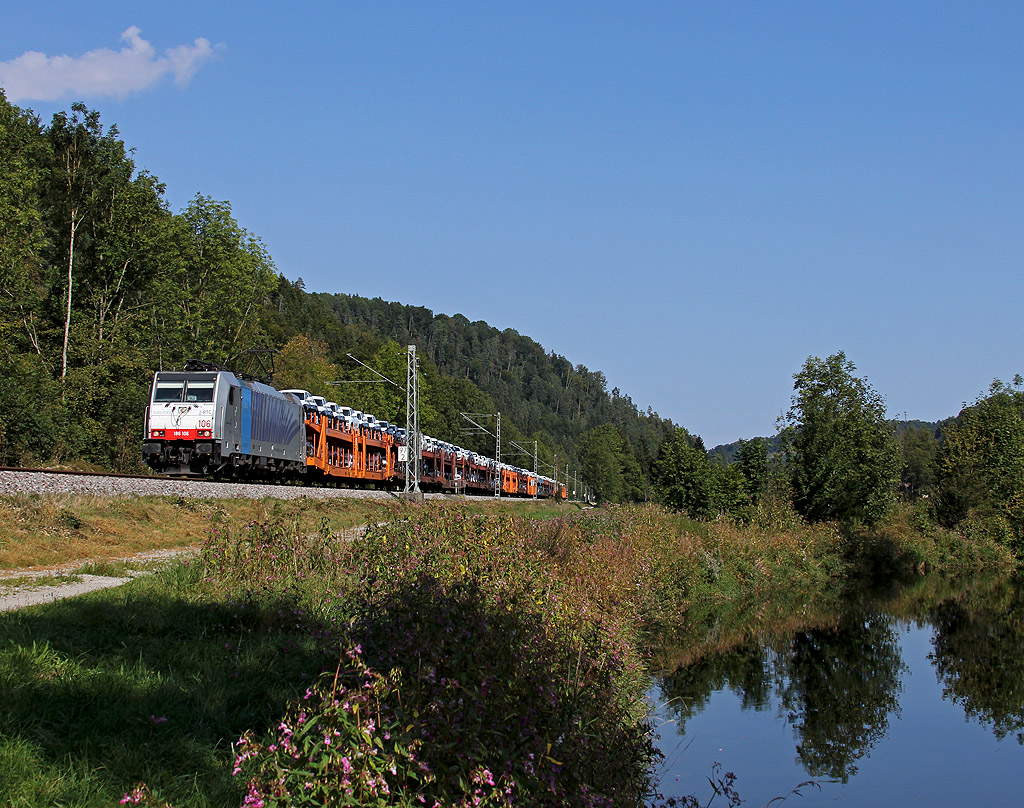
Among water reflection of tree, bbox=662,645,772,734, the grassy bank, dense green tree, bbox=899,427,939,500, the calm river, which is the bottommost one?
the calm river

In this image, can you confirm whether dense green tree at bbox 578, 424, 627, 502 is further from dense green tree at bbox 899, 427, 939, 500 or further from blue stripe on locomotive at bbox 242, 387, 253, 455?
blue stripe on locomotive at bbox 242, 387, 253, 455

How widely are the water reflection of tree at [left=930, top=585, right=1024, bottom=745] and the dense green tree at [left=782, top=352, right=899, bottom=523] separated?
11.6 meters

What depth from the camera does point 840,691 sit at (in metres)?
18.5

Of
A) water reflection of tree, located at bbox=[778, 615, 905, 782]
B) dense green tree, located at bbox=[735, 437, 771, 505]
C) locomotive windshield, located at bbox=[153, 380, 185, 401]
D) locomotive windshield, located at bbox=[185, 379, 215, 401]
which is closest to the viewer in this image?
water reflection of tree, located at bbox=[778, 615, 905, 782]

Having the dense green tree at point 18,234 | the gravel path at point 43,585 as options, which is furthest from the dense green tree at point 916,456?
the gravel path at point 43,585

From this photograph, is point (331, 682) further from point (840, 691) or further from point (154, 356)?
point (154, 356)

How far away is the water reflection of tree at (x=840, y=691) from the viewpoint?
1474cm

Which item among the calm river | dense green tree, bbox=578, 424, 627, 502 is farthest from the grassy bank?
dense green tree, bbox=578, 424, 627, 502

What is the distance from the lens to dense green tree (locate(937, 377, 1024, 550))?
4828cm

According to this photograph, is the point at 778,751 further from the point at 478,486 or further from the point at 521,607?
the point at 478,486

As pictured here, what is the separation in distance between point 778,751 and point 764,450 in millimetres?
34043

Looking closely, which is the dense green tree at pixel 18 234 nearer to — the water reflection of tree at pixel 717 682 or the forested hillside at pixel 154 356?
the forested hillside at pixel 154 356

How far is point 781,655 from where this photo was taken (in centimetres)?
2097

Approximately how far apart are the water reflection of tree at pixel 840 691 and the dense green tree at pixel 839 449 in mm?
19020
